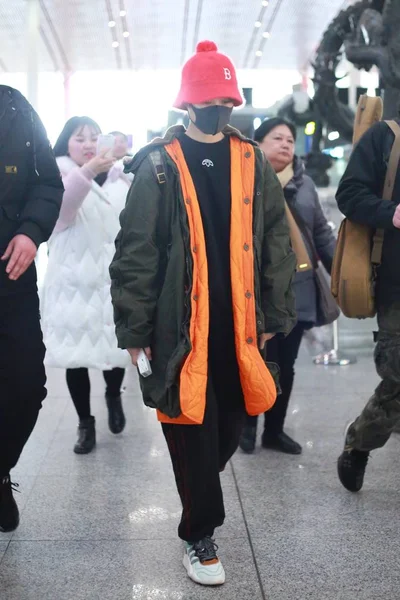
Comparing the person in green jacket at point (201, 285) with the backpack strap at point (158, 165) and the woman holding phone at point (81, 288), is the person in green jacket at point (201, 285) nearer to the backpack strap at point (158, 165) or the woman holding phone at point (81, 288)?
the backpack strap at point (158, 165)

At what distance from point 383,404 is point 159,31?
24.1 m

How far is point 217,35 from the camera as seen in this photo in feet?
90.0

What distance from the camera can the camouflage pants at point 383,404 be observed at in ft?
11.4

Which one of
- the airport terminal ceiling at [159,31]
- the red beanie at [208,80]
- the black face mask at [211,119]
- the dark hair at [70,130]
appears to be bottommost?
the airport terminal ceiling at [159,31]

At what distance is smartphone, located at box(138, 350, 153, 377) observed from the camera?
2947 millimetres

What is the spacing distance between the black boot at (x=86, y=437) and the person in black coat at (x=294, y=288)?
83 cm

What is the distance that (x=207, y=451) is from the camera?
2.98 metres

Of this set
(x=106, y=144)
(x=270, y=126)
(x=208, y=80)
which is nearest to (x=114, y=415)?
(x=106, y=144)

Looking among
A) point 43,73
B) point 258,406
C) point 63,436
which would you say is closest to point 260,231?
point 258,406

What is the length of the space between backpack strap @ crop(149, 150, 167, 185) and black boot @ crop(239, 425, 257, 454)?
209 centimetres

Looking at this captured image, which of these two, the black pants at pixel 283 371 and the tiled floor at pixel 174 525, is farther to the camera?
the black pants at pixel 283 371

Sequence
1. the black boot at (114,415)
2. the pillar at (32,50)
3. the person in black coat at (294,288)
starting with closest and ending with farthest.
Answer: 1. the person in black coat at (294,288)
2. the black boot at (114,415)
3. the pillar at (32,50)

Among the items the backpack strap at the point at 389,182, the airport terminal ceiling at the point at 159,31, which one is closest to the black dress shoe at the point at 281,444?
the backpack strap at the point at 389,182

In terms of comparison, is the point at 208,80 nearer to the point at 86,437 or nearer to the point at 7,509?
the point at 7,509
